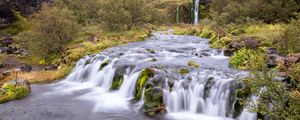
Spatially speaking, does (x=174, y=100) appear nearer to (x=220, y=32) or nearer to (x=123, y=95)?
(x=123, y=95)

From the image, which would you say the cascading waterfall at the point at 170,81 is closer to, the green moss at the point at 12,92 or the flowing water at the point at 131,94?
the flowing water at the point at 131,94

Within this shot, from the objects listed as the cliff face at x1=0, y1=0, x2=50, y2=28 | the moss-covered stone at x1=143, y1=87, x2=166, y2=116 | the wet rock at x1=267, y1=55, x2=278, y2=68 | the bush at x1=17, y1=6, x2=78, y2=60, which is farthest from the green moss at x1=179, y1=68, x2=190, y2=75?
the cliff face at x1=0, y1=0, x2=50, y2=28

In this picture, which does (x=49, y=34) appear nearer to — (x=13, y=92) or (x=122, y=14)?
(x=122, y=14)

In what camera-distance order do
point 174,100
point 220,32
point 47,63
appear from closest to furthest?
1. point 174,100
2. point 47,63
3. point 220,32

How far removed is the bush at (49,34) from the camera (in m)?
31.6

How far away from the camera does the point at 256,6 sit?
3684 centimetres

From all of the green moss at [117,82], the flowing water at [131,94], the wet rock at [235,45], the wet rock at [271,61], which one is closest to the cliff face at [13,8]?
the flowing water at [131,94]

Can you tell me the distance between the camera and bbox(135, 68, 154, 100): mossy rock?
17.8 metres

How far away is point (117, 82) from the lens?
67.6 ft

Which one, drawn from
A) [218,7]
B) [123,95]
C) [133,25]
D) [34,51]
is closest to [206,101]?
[123,95]

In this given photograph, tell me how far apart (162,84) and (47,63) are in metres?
17.7

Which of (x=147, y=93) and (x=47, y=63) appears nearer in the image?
(x=147, y=93)

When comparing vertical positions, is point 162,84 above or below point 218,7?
below

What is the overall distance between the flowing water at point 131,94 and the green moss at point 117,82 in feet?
0.77
